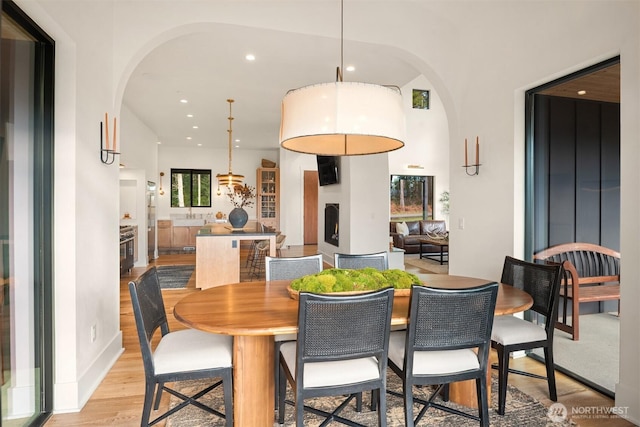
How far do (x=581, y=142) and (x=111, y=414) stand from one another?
3671 millimetres

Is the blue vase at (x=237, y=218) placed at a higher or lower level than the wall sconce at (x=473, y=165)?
lower

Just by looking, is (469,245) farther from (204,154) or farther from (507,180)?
(204,154)

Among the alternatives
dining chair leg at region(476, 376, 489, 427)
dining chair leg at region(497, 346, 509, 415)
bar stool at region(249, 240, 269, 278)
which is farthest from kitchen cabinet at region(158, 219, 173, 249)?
dining chair leg at region(476, 376, 489, 427)

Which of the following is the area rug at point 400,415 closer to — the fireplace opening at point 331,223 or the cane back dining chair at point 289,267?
the cane back dining chair at point 289,267

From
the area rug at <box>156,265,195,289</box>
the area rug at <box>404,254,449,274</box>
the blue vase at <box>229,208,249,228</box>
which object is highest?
the blue vase at <box>229,208,249,228</box>

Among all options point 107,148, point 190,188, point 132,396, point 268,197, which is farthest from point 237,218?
point 190,188

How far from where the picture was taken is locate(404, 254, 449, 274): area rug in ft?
22.9

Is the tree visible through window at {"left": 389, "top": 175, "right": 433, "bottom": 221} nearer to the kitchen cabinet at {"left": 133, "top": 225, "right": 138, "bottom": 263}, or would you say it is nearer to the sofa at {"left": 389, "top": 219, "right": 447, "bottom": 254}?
the sofa at {"left": 389, "top": 219, "right": 447, "bottom": 254}

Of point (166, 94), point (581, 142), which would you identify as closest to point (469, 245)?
point (581, 142)

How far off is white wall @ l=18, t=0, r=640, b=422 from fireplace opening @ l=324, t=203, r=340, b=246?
356 cm

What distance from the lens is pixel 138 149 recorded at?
693cm

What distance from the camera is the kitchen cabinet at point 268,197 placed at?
10.3 metres

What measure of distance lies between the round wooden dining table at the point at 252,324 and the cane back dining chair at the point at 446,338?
0.38ft

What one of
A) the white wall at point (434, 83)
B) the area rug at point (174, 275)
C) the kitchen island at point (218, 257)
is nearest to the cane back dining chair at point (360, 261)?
the white wall at point (434, 83)
